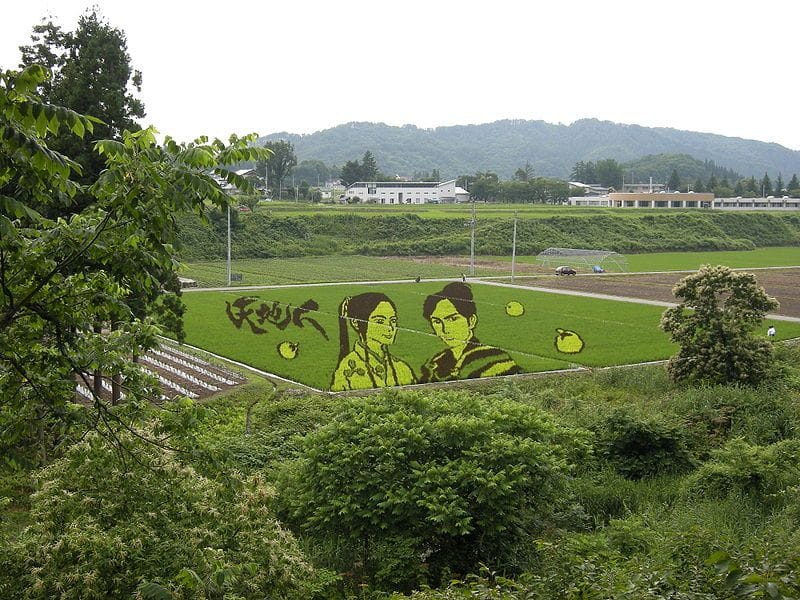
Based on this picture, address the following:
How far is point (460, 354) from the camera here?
22.3 metres

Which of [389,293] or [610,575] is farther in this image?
[389,293]

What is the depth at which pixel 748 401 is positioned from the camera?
15195 millimetres

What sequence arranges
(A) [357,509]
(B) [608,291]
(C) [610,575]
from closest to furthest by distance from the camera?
(C) [610,575] → (A) [357,509] → (B) [608,291]

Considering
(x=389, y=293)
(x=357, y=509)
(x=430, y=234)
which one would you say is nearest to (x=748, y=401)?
(x=357, y=509)

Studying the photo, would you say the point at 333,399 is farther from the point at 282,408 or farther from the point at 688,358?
the point at 688,358

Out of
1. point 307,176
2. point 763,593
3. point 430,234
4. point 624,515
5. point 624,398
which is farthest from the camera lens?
point 307,176

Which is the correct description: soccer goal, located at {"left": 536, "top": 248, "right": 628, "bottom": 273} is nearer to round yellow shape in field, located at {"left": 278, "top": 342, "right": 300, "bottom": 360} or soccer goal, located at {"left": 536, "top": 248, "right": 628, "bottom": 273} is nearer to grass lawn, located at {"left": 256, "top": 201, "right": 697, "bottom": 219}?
grass lawn, located at {"left": 256, "top": 201, "right": 697, "bottom": 219}

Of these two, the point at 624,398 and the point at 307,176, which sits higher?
the point at 307,176

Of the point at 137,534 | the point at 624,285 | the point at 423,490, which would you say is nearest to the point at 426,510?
the point at 423,490

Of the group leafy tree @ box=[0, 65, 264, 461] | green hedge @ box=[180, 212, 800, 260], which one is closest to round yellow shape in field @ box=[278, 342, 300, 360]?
leafy tree @ box=[0, 65, 264, 461]

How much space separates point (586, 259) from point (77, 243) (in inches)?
2115

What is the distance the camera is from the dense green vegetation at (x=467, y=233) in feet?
204

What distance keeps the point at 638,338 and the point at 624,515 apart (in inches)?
677

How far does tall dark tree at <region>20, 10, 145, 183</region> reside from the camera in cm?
1582
